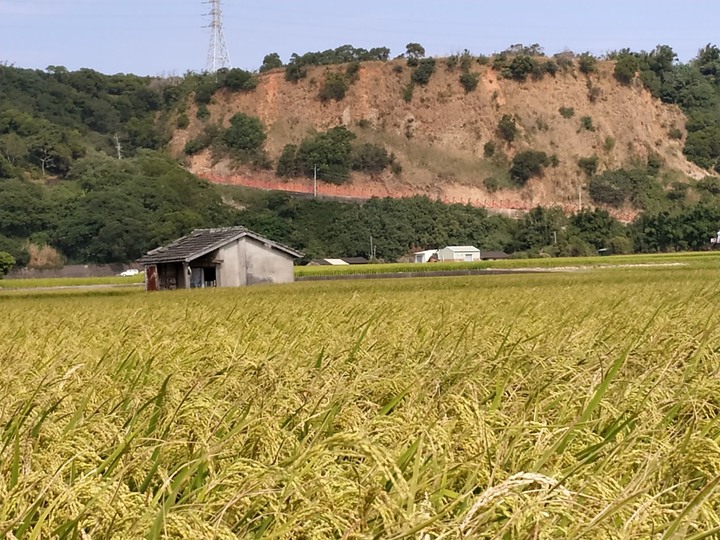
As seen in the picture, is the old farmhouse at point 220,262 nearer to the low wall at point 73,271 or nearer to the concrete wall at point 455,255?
the concrete wall at point 455,255

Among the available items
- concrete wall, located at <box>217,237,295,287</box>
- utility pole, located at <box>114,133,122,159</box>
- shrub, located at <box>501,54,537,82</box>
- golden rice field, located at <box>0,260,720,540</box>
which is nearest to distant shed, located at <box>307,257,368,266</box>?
concrete wall, located at <box>217,237,295,287</box>

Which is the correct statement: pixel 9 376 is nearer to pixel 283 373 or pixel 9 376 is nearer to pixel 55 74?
pixel 283 373

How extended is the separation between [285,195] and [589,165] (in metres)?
44.1

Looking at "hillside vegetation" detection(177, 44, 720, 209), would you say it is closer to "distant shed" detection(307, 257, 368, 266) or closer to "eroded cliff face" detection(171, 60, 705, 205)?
"eroded cliff face" detection(171, 60, 705, 205)

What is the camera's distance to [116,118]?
506 ft

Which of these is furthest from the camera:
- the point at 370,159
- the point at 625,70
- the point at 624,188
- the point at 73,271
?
the point at 625,70

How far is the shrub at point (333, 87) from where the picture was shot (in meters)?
129

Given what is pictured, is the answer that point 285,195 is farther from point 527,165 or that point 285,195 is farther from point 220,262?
point 220,262

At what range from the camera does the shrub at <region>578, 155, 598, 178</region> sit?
119 m

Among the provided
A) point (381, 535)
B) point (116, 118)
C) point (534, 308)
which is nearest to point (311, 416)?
point (381, 535)

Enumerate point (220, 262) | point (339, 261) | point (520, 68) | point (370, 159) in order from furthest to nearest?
1. point (520, 68)
2. point (370, 159)
3. point (339, 261)
4. point (220, 262)

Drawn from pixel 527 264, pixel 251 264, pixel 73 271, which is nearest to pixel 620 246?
pixel 527 264

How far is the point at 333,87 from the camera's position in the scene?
129375mm

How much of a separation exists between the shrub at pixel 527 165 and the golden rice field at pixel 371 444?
115086 mm
